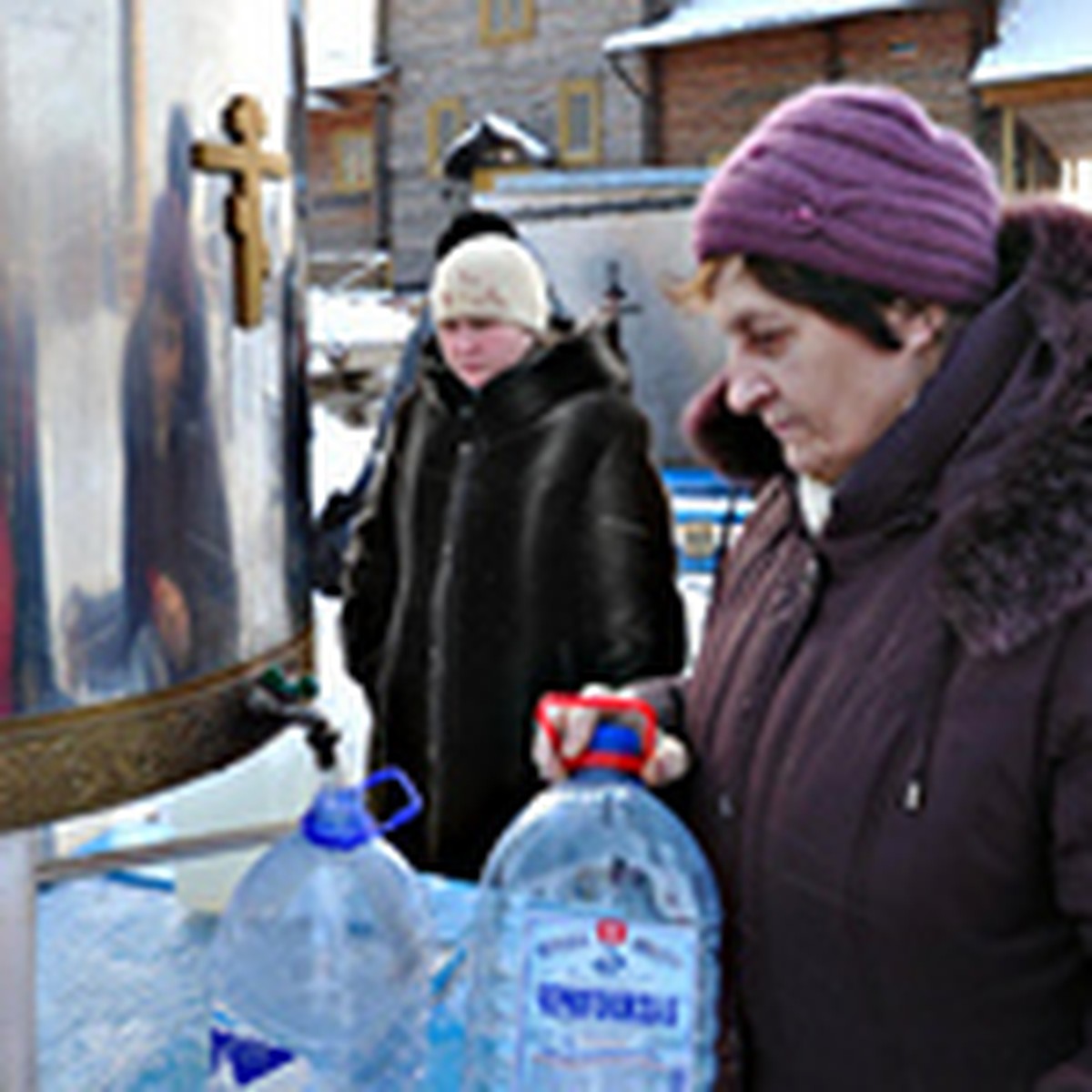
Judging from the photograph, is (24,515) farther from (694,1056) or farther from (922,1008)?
(922,1008)

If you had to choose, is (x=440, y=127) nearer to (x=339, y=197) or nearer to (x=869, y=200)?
(x=339, y=197)

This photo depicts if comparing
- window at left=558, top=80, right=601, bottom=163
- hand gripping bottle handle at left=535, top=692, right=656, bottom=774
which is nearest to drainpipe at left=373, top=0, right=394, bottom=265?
window at left=558, top=80, right=601, bottom=163

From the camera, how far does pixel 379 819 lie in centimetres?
316

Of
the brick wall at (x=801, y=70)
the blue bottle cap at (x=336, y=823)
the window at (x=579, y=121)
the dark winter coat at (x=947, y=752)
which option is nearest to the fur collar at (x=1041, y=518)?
the dark winter coat at (x=947, y=752)

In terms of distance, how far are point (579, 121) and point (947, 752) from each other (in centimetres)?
2242

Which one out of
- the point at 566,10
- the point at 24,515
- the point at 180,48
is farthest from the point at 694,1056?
the point at 566,10

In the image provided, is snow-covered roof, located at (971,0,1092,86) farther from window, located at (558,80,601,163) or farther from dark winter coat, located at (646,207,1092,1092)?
dark winter coat, located at (646,207,1092,1092)

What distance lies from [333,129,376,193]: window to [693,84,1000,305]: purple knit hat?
24.6m

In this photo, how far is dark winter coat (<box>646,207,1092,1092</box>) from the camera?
1.07 m

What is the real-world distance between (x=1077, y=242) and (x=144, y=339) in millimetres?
972

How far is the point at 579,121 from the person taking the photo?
22125 millimetres

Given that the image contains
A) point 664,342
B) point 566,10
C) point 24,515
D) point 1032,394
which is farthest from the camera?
point 566,10

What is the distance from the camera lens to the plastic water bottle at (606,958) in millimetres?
1120

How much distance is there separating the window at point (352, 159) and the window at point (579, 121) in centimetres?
445
